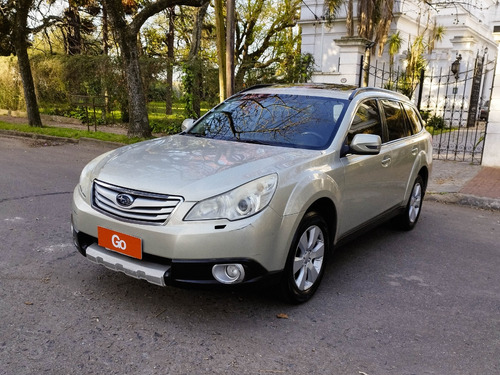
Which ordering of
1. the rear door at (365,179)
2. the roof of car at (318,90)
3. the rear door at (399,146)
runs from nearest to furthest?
the rear door at (365,179), the roof of car at (318,90), the rear door at (399,146)

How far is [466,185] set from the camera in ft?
28.0

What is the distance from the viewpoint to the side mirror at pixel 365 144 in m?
4.03

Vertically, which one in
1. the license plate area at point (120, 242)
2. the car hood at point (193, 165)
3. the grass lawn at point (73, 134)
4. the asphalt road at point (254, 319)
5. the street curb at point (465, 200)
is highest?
the car hood at point (193, 165)

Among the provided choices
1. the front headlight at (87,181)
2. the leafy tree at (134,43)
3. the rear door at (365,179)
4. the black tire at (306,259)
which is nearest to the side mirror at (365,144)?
the rear door at (365,179)

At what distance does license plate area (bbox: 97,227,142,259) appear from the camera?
323 cm

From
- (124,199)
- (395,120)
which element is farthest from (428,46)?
(124,199)

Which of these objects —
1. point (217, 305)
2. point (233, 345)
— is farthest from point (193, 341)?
point (217, 305)

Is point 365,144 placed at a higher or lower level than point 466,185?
higher

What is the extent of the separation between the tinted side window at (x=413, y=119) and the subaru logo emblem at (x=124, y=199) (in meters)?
3.82

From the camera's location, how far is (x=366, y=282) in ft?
14.0

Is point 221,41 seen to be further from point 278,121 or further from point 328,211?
point 328,211

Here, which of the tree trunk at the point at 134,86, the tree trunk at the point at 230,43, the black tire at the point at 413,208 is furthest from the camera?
the tree trunk at the point at 134,86

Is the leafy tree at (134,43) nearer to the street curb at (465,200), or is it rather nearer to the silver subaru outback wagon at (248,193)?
the street curb at (465,200)

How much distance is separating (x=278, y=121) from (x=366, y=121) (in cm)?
90
